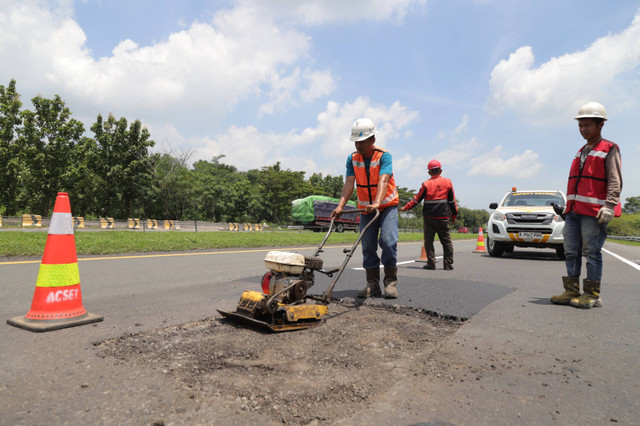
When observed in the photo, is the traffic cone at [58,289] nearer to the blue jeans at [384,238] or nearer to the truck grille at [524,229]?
the blue jeans at [384,238]

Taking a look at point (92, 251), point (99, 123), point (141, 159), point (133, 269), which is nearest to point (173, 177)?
point (141, 159)

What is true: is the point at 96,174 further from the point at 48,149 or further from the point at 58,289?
the point at 58,289

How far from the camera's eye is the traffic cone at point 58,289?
320 cm

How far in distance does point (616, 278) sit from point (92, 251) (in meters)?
10.2

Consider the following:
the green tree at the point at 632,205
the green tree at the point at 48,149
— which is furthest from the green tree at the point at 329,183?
the green tree at the point at 632,205

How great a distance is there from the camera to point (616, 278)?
6590mm

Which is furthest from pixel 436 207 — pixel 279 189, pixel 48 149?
pixel 279 189

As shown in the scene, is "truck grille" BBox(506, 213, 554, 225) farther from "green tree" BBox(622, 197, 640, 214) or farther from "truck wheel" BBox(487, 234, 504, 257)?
"green tree" BBox(622, 197, 640, 214)

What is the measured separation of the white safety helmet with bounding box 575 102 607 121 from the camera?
4.32 meters

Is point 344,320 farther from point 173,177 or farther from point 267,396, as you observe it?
point 173,177

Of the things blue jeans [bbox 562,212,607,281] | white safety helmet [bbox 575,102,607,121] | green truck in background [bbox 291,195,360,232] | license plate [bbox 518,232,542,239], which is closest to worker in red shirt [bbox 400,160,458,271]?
license plate [bbox 518,232,542,239]

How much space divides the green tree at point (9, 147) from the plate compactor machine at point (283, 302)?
3963 centimetres

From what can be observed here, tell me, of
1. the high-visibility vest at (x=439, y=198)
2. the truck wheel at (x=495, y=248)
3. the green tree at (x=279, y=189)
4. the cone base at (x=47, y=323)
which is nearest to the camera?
the cone base at (x=47, y=323)

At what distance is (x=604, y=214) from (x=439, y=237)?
390 cm
